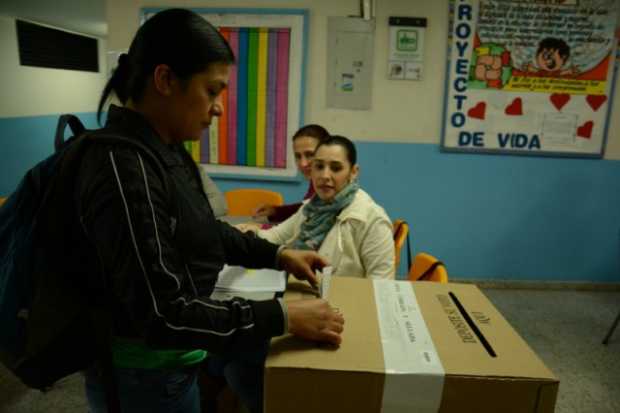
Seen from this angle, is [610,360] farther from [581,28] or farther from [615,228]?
[581,28]

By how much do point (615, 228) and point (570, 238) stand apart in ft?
1.04

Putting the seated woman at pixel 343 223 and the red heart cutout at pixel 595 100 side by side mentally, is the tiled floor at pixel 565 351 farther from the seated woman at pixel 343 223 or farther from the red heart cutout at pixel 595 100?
the red heart cutout at pixel 595 100

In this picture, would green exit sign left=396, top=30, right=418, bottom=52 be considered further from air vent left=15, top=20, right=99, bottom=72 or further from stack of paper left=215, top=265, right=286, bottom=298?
air vent left=15, top=20, right=99, bottom=72

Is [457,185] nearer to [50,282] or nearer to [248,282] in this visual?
[248,282]

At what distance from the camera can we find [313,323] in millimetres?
714

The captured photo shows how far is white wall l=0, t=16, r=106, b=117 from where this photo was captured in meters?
4.68

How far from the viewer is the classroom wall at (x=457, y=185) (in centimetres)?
304

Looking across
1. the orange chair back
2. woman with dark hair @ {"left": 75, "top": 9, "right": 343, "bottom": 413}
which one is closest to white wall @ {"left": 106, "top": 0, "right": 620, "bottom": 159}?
the orange chair back

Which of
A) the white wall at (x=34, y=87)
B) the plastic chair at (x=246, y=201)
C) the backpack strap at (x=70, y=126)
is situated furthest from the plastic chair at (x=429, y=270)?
the white wall at (x=34, y=87)

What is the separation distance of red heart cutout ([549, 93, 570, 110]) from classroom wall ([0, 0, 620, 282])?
34 cm

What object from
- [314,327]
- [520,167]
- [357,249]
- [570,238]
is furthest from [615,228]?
[314,327]

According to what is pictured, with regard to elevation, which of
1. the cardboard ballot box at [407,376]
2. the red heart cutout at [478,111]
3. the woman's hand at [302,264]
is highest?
the red heart cutout at [478,111]

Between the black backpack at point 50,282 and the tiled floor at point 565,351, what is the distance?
1415mm

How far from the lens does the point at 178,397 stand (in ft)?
2.78
